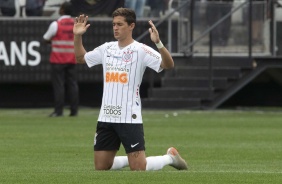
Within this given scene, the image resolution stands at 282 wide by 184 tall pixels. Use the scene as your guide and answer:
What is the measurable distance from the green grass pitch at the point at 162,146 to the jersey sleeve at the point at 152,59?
1.13 meters

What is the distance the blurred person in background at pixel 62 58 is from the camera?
2386 cm

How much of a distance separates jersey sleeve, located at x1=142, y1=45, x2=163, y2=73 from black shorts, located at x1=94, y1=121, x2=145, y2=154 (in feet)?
2.18

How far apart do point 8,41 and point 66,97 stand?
1942mm

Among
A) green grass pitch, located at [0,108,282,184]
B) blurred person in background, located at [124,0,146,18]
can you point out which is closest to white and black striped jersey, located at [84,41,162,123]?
green grass pitch, located at [0,108,282,184]

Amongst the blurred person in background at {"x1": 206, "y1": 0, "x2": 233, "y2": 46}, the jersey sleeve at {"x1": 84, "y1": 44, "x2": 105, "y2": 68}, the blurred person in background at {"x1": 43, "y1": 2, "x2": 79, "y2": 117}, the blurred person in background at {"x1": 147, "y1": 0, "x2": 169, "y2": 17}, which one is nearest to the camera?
the jersey sleeve at {"x1": 84, "y1": 44, "x2": 105, "y2": 68}

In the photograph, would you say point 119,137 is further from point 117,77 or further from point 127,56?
point 127,56

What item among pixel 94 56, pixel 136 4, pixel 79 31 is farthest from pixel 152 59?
pixel 136 4

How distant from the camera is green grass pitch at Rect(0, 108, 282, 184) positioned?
11938 mm

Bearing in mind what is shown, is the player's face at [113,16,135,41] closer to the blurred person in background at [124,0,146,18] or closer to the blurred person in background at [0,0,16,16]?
the blurred person in background at [124,0,146,18]

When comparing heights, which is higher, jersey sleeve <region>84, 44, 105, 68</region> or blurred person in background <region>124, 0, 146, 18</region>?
blurred person in background <region>124, 0, 146, 18</region>

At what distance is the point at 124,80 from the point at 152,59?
0.38 meters

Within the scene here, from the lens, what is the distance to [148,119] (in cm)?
2331

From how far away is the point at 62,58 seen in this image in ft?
78.8

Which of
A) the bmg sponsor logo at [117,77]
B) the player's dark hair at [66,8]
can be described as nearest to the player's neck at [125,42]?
the bmg sponsor logo at [117,77]
